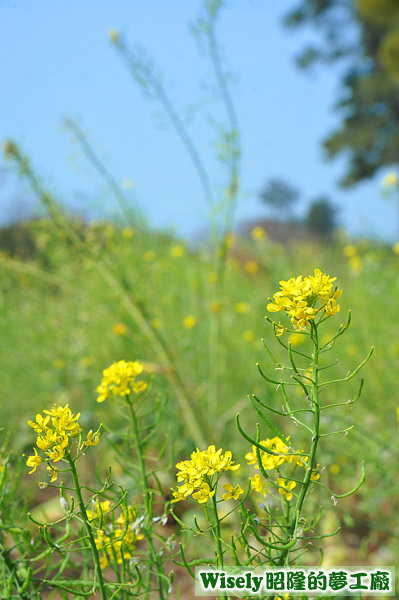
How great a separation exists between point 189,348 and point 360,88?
43.5 feet

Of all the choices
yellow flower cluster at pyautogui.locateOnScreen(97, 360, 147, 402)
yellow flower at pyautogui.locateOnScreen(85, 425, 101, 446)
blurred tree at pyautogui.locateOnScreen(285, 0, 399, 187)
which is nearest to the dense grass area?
yellow flower cluster at pyautogui.locateOnScreen(97, 360, 147, 402)

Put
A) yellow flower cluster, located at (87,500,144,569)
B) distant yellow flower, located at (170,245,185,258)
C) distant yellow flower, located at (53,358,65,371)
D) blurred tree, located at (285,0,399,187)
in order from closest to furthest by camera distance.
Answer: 1. yellow flower cluster, located at (87,500,144,569)
2. distant yellow flower, located at (53,358,65,371)
3. distant yellow flower, located at (170,245,185,258)
4. blurred tree, located at (285,0,399,187)

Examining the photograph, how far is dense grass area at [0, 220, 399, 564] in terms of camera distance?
1.80m

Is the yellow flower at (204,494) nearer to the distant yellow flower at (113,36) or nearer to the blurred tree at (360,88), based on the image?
the distant yellow flower at (113,36)

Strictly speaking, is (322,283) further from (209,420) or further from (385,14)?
(385,14)

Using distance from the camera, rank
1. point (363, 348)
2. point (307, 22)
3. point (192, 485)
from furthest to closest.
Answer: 1. point (307, 22)
2. point (363, 348)
3. point (192, 485)

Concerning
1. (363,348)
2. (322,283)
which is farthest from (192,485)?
(363,348)

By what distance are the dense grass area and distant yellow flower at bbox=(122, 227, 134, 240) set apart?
0.01 metres

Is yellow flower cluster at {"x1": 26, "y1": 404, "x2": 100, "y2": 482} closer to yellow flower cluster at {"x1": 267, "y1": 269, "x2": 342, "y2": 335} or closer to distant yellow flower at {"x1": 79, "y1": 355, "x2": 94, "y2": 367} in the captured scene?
yellow flower cluster at {"x1": 267, "y1": 269, "x2": 342, "y2": 335}

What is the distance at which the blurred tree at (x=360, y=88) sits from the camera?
13914 millimetres

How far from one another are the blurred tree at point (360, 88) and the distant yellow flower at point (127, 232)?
12678mm

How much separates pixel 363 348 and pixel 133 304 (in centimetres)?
123

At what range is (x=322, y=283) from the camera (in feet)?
1.85

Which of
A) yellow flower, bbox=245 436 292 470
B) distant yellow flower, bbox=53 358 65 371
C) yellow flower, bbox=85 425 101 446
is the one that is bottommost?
yellow flower, bbox=85 425 101 446
